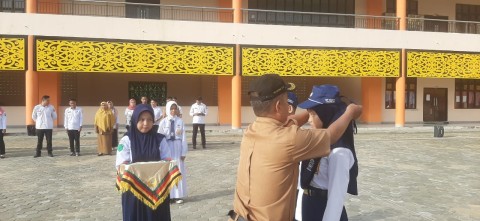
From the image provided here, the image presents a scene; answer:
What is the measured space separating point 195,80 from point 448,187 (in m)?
15.0

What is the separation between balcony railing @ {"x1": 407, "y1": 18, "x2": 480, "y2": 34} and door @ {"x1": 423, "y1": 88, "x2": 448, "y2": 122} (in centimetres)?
315

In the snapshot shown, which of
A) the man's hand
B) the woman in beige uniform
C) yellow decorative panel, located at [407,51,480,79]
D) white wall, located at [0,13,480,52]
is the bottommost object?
the woman in beige uniform

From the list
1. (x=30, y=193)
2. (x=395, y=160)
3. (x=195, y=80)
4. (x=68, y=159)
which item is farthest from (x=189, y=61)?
(x=30, y=193)

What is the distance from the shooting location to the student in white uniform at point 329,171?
2473 millimetres

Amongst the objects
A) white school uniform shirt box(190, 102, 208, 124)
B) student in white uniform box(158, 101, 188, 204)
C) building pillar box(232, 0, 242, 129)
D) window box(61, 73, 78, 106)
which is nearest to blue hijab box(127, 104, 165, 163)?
student in white uniform box(158, 101, 188, 204)

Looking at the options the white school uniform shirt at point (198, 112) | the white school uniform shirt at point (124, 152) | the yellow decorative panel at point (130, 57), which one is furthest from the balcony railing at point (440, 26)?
the white school uniform shirt at point (124, 152)

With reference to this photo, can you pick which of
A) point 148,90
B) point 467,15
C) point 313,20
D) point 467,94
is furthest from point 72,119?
point 467,15

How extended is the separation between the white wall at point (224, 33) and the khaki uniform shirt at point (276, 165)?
1511cm

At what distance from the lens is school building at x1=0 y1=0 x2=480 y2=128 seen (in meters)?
16.0

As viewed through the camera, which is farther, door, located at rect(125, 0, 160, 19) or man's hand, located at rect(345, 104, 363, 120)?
door, located at rect(125, 0, 160, 19)

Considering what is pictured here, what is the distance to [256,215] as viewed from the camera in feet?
7.02

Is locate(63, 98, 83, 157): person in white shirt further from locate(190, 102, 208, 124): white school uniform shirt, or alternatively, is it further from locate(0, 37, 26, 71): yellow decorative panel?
locate(0, 37, 26, 71): yellow decorative panel

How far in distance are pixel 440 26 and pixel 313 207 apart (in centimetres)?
2323

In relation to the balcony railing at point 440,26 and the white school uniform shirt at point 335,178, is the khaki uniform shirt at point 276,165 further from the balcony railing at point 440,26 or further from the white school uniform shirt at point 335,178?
the balcony railing at point 440,26
